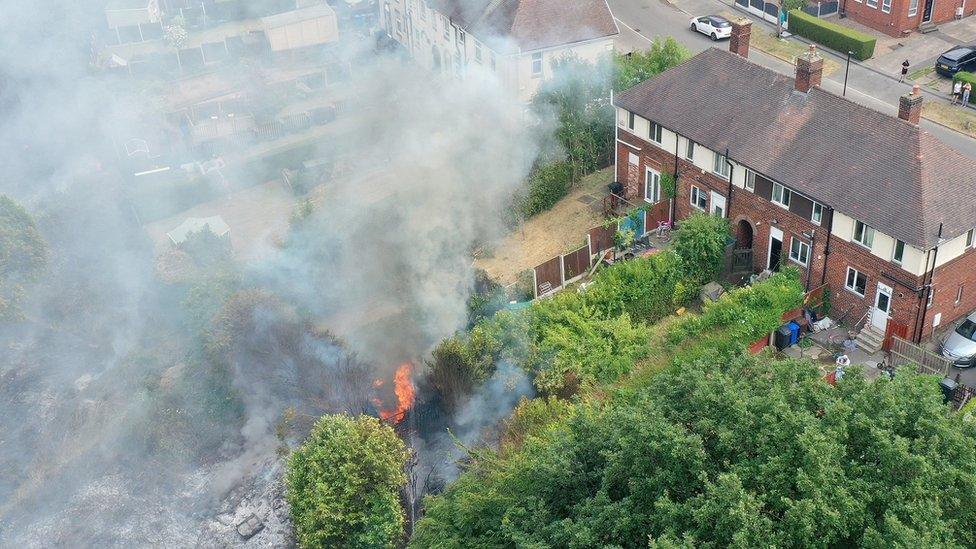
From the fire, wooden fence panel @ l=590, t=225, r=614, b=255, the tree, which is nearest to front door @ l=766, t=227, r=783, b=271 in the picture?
wooden fence panel @ l=590, t=225, r=614, b=255

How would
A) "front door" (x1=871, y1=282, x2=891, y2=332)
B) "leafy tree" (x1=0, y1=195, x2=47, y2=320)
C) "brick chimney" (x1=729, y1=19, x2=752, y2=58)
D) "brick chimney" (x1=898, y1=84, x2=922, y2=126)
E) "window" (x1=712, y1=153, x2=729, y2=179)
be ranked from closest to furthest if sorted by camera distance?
"front door" (x1=871, y1=282, x2=891, y2=332)
"brick chimney" (x1=898, y1=84, x2=922, y2=126)
"window" (x1=712, y1=153, x2=729, y2=179)
"brick chimney" (x1=729, y1=19, x2=752, y2=58)
"leafy tree" (x1=0, y1=195, x2=47, y2=320)

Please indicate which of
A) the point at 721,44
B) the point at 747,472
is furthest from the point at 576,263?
the point at 721,44

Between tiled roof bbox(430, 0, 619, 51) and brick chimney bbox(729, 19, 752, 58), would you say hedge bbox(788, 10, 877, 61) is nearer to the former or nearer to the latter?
tiled roof bbox(430, 0, 619, 51)

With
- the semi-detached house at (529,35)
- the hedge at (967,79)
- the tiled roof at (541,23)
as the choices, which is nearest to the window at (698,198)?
the semi-detached house at (529,35)

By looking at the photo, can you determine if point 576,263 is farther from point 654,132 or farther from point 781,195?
point 781,195

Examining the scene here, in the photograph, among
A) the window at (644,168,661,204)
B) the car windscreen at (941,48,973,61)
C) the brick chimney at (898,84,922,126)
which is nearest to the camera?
the brick chimney at (898,84,922,126)

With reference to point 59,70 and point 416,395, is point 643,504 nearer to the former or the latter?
point 416,395
